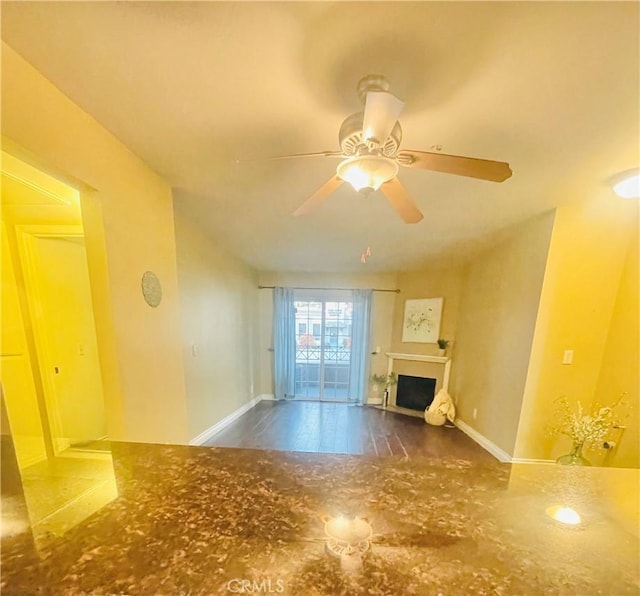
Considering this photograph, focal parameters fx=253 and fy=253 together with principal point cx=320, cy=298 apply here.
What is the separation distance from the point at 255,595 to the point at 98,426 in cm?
296

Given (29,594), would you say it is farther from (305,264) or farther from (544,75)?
(305,264)

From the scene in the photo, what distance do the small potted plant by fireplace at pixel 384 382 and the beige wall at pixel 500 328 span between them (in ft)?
3.26

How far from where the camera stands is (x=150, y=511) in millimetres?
633

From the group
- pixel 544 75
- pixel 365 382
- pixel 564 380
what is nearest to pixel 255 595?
pixel 544 75

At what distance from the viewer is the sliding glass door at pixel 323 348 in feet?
14.7

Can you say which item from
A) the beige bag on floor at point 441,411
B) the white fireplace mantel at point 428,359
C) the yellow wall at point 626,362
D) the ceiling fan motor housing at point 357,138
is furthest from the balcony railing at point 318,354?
the ceiling fan motor housing at point 357,138

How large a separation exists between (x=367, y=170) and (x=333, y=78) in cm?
42

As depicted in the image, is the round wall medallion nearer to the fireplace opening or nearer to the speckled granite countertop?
the speckled granite countertop

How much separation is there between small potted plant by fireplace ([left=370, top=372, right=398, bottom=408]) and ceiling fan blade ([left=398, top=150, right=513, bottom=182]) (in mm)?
3644

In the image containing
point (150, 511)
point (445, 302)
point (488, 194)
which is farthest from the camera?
point (445, 302)

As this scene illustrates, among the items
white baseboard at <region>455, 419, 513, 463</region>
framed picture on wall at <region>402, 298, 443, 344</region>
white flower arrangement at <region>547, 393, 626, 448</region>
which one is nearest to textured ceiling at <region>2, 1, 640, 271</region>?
white flower arrangement at <region>547, 393, 626, 448</region>

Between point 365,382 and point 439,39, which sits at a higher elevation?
point 439,39

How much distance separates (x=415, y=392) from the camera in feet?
13.1

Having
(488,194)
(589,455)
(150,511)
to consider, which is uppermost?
Result: (488,194)
